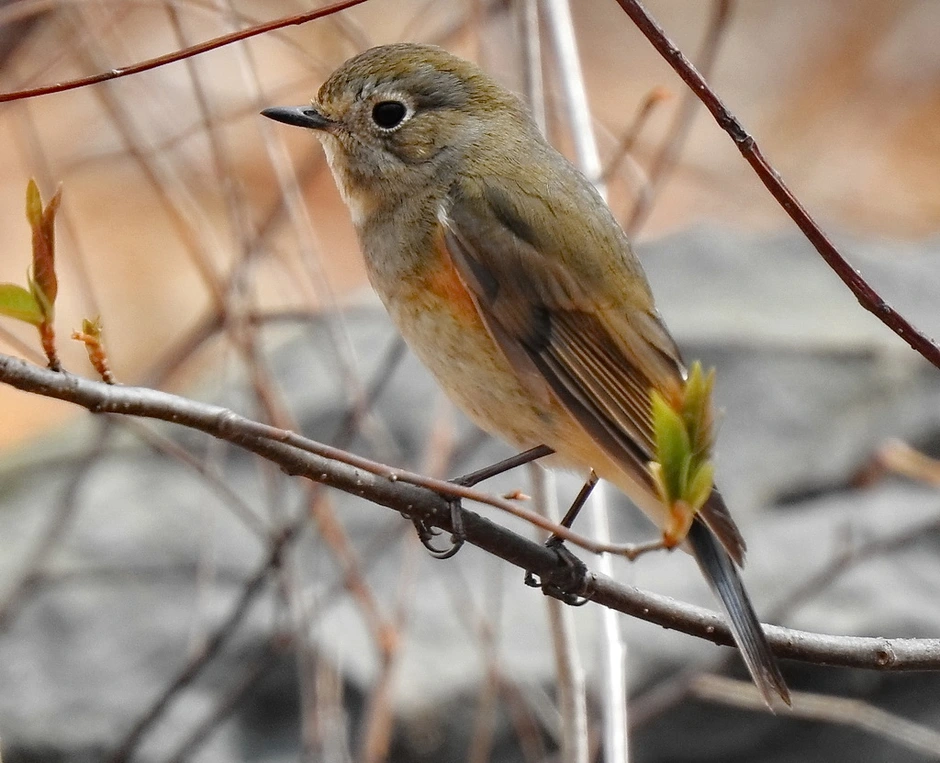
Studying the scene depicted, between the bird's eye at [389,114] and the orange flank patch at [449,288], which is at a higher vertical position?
the bird's eye at [389,114]

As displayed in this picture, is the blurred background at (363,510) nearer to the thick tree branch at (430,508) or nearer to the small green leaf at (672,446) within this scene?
the thick tree branch at (430,508)

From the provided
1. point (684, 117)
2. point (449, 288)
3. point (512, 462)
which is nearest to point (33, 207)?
point (449, 288)

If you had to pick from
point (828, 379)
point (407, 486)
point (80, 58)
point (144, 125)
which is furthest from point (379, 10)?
point (407, 486)

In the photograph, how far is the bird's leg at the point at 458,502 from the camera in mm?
1911

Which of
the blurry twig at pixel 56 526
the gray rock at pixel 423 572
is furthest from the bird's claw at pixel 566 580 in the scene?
the blurry twig at pixel 56 526

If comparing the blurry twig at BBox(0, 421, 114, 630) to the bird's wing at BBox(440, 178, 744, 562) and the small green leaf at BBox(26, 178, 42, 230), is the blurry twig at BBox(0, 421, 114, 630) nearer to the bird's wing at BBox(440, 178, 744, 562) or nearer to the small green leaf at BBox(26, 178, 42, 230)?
the bird's wing at BBox(440, 178, 744, 562)

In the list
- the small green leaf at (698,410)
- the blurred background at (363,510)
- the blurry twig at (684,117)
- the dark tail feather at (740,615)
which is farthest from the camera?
the blurred background at (363,510)

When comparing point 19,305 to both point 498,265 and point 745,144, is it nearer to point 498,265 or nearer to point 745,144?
point 745,144

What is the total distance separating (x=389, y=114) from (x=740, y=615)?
53.7 inches

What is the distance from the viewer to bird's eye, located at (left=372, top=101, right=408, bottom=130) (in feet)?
9.00

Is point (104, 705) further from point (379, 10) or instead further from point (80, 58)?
point (379, 10)

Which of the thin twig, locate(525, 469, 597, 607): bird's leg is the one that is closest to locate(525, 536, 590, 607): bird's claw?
locate(525, 469, 597, 607): bird's leg

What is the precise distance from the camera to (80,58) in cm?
346

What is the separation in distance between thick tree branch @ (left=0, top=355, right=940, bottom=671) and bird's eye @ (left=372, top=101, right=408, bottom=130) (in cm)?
108
